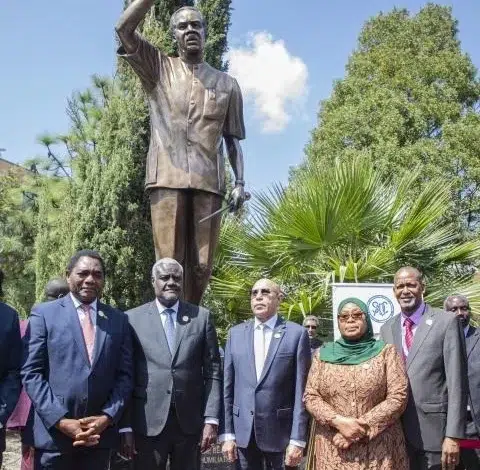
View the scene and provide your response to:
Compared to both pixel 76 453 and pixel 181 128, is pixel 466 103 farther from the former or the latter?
pixel 76 453

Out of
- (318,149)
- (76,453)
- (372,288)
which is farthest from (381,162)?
(76,453)

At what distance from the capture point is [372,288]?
7281mm

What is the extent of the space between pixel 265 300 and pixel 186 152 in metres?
1.34

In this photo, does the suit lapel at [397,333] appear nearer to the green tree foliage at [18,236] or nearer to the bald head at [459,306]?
Result: the bald head at [459,306]

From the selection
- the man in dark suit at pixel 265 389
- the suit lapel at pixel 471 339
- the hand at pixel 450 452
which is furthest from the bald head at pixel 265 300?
the suit lapel at pixel 471 339

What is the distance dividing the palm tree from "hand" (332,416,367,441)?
213 inches

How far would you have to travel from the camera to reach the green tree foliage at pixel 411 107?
69.3ft

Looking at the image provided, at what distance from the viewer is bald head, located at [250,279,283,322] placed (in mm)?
4152

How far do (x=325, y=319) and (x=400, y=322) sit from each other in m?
5.21

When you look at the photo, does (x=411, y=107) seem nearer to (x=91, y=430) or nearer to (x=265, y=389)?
(x=265, y=389)

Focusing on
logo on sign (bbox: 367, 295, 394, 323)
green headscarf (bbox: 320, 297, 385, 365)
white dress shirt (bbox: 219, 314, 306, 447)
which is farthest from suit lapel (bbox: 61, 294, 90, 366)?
logo on sign (bbox: 367, 295, 394, 323)

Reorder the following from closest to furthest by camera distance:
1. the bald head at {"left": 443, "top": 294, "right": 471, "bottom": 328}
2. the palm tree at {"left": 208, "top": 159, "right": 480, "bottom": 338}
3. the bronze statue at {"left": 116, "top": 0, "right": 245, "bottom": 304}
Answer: the bronze statue at {"left": 116, "top": 0, "right": 245, "bottom": 304}
the bald head at {"left": 443, "top": 294, "right": 471, "bottom": 328}
the palm tree at {"left": 208, "top": 159, "right": 480, "bottom": 338}

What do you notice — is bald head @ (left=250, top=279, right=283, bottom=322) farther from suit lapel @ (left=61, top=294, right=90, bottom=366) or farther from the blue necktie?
suit lapel @ (left=61, top=294, right=90, bottom=366)

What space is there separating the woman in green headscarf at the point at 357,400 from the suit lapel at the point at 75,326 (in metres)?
1.26
